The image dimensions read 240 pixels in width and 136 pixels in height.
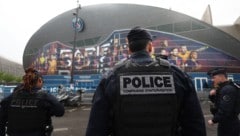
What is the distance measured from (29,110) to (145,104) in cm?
A: 204

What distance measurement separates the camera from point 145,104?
2.61 m

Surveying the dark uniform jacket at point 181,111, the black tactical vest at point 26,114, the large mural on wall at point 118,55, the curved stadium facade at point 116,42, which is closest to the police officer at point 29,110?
the black tactical vest at point 26,114

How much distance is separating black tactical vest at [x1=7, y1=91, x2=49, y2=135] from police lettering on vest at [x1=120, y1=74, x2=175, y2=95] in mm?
1878

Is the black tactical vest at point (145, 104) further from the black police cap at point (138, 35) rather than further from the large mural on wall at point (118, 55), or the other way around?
the large mural on wall at point (118, 55)

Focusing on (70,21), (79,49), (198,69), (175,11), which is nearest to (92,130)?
(198,69)

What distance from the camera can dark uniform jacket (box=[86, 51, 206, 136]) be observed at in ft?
8.48

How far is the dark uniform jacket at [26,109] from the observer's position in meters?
4.25

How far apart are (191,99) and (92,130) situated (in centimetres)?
70

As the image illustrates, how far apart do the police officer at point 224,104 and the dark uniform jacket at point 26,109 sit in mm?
1890

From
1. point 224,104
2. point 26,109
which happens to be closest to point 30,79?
point 26,109

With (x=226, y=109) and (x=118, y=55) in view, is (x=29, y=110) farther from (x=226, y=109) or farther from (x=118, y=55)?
(x=118, y=55)

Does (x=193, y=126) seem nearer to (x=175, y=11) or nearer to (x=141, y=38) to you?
A: (x=141, y=38)

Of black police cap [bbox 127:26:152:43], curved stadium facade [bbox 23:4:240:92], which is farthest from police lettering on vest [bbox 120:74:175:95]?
curved stadium facade [bbox 23:4:240:92]

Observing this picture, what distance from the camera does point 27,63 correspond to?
5906cm
